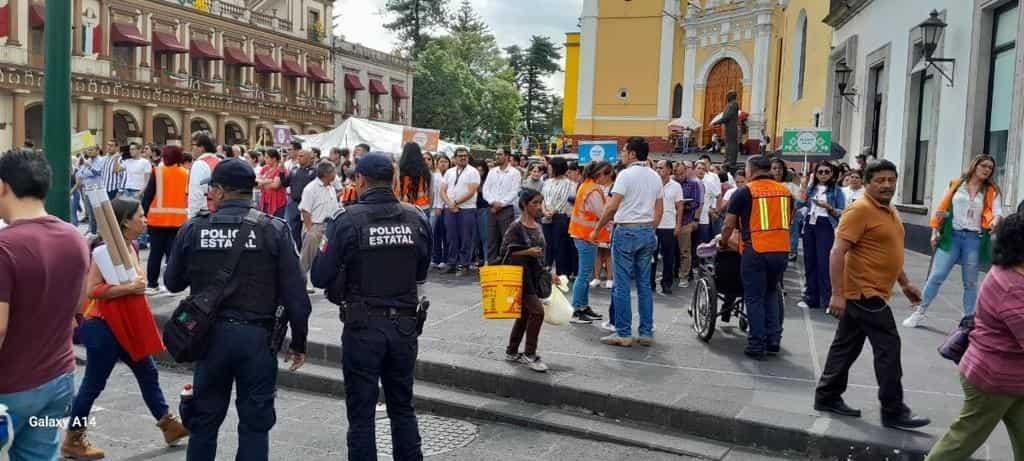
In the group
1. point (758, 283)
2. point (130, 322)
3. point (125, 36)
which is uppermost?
point (125, 36)

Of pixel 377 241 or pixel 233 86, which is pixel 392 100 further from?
A: pixel 377 241

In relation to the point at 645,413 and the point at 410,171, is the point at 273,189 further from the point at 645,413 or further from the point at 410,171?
Result: the point at 645,413

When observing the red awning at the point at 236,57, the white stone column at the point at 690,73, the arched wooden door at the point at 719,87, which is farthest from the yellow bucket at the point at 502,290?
the red awning at the point at 236,57

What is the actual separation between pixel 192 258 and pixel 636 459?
2947 millimetres

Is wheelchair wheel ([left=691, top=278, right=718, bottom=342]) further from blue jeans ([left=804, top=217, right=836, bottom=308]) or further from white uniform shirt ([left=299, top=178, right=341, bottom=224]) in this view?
white uniform shirt ([left=299, top=178, right=341, bottom=224])

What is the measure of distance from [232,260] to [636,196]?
4.23 m

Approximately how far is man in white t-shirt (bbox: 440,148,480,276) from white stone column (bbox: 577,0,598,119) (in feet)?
95.5

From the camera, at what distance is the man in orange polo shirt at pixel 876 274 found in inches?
212

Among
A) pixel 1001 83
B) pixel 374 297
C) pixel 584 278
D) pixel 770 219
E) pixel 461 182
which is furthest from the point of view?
pixel 461 182

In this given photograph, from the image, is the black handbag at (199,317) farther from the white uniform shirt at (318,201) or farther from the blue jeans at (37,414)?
the white uniform shirt at (318,201)

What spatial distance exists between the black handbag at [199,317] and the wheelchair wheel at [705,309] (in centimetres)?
490

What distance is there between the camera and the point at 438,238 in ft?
41.9

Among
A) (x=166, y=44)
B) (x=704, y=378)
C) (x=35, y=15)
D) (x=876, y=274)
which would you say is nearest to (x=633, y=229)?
(x=704, y=378)

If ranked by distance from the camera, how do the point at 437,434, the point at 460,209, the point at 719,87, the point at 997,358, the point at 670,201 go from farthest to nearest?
the point at 719,87
the point at 460,209
the point at 670,201
the point at 437,434
the point at 997,358
